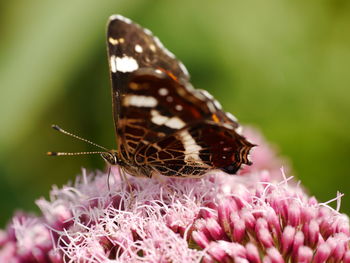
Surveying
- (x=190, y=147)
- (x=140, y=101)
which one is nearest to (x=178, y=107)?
(x=140, y=101)

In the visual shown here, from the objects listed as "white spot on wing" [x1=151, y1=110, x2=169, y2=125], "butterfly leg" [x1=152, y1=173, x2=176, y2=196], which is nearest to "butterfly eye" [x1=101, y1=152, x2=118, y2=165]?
"butterfly leg" [x1=152, y1=173, x2=176, y2=196]

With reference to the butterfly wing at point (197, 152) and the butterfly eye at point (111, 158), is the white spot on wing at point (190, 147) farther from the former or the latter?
the butterfly eye at point (111, 158)

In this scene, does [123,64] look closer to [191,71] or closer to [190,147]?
[190,147]

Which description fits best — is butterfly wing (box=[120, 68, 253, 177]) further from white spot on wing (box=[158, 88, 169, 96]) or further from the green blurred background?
the green blurred background

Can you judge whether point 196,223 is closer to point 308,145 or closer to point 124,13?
point 308,145

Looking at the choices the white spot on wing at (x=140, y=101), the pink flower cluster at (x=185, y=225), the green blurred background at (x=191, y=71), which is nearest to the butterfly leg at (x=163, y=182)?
the pink flower cluster at (x=185, y=225)

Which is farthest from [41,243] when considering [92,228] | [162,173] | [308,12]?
[308,12]

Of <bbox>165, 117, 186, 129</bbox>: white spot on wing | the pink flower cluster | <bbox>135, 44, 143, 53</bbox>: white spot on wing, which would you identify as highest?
<bbox>135, 44, 143, 53</bbox>: white spot on wing
